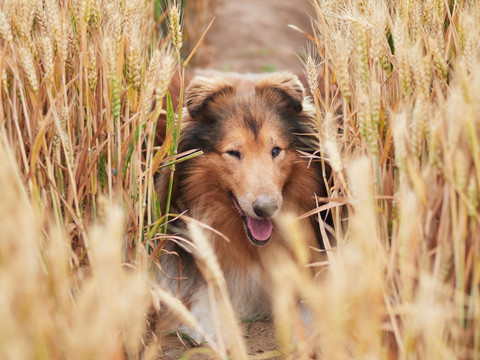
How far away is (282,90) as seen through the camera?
3.47 meters

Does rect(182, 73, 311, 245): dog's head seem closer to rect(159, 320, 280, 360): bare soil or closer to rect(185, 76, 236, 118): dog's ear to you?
rect(185, 76, 236, 118): dog's ear

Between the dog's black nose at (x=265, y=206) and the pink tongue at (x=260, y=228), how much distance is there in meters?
0.24

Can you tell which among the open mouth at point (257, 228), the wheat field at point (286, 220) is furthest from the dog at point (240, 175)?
the wheat field at point (286, 220)

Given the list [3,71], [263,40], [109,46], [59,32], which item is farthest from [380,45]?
[263,40]

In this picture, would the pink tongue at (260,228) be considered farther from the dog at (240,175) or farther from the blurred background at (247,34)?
the blurred background at (247,34)

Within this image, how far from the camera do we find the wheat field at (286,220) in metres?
1.60

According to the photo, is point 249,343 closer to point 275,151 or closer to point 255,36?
point 275,151

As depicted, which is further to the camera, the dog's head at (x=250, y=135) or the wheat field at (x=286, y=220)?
the dog's head at (x=250, y=135)

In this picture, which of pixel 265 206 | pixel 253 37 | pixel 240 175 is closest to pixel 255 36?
pixel 253 37

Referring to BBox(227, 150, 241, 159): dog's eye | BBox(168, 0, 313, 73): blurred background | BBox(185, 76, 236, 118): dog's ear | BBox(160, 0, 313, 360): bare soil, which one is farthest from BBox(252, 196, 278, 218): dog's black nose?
BBox(168, 0, 313, 73): blurred background

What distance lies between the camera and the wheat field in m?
1.60

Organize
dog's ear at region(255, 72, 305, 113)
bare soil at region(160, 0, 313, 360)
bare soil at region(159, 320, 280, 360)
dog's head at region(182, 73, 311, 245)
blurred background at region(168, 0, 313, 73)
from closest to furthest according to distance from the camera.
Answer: bare soil at region(159, 320, 280, 360)
dog's head at region(182, 73, 311, 245)
dog's ear at region(255, 72, 305, 113)
blurred background at region(168, 0, 313, 73)
bare soil at region(160, 0, 313, 360)

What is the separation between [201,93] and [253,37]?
604 cm

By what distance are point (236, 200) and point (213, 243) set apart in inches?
12.7
